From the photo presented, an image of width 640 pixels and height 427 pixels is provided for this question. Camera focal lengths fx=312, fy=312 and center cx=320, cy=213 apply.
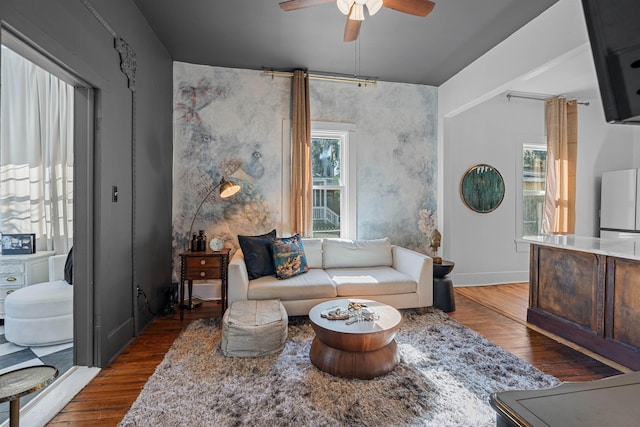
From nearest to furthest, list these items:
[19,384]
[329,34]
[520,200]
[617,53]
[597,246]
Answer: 1. [617,53]
2. [19,384]
3. [597,246]
4. [329,34]
5. [520,200]

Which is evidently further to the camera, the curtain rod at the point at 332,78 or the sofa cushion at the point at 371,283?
the curtain rod at the point at 332,78

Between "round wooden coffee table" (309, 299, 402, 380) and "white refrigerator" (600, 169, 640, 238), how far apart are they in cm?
455

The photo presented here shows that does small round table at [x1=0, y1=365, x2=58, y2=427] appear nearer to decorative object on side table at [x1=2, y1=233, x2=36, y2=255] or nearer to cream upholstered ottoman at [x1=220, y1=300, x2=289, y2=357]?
cream upholstered ottoman at [x1=220, y1=300, x2=289, y2=357]

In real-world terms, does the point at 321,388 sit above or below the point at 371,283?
below

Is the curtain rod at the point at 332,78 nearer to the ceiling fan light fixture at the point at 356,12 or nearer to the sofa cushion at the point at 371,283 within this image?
the ceiling fan light fixture at the point at 356,12

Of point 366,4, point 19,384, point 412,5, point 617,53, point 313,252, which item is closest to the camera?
point 617,53

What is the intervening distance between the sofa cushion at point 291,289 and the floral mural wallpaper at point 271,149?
3.45ft

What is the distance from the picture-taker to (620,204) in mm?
4602

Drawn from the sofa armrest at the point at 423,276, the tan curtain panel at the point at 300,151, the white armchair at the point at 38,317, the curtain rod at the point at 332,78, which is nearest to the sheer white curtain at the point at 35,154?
the white armchair at the point at 38,317

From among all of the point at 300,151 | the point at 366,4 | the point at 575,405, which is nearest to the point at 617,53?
the point at 575,405

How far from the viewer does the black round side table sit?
11.3 feet

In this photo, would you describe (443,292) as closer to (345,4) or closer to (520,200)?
(520,200)

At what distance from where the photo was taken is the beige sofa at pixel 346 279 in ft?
9.59

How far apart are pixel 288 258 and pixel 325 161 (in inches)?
61.4
